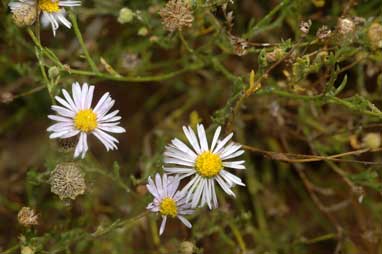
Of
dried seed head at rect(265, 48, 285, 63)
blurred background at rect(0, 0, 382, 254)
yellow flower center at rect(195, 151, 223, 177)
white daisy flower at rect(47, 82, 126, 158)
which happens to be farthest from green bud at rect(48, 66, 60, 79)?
dried seed head at rect(265, 48, 285, 63)

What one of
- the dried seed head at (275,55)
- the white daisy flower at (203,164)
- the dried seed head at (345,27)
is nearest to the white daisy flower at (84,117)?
the white daisy flower at (203,164)

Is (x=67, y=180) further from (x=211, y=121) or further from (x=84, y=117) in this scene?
(x=211, y=121)


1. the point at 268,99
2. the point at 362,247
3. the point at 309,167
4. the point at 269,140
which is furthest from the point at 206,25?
the point at 362,247

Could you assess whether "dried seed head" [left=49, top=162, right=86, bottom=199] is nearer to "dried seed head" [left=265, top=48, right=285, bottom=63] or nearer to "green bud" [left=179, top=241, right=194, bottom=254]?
"green bud" [left=179, top=241, right=194, bottom=254]

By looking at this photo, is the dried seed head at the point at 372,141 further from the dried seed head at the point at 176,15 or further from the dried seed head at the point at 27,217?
the dried seed head at the point at 27,217

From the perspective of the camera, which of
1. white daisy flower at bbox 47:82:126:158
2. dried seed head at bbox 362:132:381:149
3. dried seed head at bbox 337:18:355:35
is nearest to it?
white daisy flower at bbox 47:82:126:158

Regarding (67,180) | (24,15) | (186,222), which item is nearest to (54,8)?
(24,15)

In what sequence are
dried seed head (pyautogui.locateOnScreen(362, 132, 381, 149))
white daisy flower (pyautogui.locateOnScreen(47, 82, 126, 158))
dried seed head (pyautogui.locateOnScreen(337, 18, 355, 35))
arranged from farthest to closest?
dried seed head (pyautogui.locateOnScreen(362, 132, 381, 149)) → dried seed head (pyautogui.locateOnScreen(337, 18, 355, 35)) → white daisy flower (pyautogui.locateOnScreen(47, 82, 126, 158))
